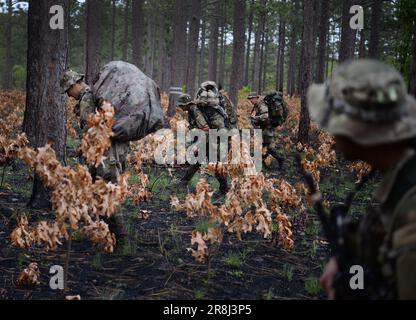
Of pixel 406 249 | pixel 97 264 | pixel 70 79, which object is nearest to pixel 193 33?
pixel 70 79

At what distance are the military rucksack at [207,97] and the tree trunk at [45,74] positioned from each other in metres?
3.18

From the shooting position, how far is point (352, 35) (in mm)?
13500

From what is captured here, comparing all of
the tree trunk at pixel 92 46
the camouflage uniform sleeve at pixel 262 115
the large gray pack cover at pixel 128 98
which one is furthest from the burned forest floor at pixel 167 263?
the tree trunk at pixel 92 46

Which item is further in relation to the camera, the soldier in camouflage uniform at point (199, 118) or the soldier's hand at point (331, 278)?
the soldier in camouflage uniform at point (199, 118)

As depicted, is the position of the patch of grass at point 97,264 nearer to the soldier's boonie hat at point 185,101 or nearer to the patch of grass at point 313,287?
the patch of grass at point 313,287

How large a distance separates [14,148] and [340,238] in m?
5.45

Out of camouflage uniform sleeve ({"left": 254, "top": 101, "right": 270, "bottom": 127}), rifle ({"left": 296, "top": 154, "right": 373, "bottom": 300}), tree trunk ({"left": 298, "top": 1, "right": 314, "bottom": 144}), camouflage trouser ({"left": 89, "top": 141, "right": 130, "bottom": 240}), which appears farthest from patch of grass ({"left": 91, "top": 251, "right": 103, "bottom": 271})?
tree trunk ({"left": 298, "top": 1, "right": 314, "bottom": 144})

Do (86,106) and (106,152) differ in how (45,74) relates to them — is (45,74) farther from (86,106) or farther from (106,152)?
(106,152)

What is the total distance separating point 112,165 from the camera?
5246 millimetres

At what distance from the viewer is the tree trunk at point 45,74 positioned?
6262 mm

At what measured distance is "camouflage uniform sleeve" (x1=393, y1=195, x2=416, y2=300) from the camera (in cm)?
156
